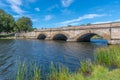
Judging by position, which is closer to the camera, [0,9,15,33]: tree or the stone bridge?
Answer: the stone bridge

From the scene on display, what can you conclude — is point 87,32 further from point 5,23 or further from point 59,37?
point 5,23

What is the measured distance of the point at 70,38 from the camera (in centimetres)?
5191

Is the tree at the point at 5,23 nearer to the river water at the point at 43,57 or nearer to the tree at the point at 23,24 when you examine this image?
the tree at the point at 23,24

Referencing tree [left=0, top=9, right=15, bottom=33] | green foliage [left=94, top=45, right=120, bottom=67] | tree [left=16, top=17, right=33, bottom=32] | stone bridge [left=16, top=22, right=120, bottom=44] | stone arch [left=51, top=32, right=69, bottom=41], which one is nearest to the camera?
green foliage [left=94, top=45, right=120, bottom=67]

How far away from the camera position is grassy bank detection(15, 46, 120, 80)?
10431mm

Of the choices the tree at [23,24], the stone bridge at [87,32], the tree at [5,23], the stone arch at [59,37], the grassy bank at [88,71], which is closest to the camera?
the grassy bank at [88,71]

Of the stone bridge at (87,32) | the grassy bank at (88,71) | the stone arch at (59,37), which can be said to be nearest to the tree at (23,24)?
the stone bridge at (87,32)

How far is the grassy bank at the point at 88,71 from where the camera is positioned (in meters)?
10.4

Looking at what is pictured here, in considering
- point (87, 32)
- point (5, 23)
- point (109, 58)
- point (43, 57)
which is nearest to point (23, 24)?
point (5, 23)

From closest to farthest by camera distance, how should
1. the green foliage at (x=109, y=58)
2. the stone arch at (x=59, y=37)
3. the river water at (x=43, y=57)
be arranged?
the green foliage at (x=109, y=58)
the river water at (x=43, y=57)
the stone arch at (x=59, y=37)

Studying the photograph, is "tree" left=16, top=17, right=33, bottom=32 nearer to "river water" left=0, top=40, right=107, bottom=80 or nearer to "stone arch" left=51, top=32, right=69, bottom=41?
"stone arch" left=51, top=32, right=69, bottom=41

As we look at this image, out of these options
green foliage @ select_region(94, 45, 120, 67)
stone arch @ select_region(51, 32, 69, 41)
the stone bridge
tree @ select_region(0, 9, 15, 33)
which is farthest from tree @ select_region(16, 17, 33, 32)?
green foliage @ select_region(94, 45, 120, 67)

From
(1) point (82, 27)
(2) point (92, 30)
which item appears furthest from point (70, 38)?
(2) point (92, 30)

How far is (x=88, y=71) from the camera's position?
42.6 ft
